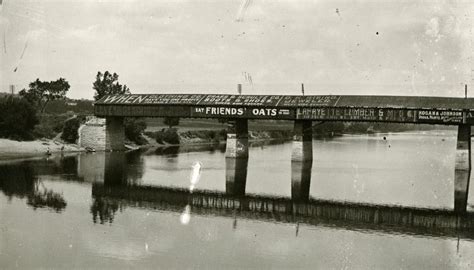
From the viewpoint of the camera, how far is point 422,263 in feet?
56.1

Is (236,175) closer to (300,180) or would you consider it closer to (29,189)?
(300,180)

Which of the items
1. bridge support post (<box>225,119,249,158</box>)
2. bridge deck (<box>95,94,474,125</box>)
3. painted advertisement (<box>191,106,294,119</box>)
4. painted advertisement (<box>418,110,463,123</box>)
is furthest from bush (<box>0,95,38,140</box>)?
painted advertisement (<box>418,110,463,123</box>)

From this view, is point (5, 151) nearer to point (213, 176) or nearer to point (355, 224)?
point (213, 176)

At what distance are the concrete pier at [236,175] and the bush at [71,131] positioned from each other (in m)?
20.2

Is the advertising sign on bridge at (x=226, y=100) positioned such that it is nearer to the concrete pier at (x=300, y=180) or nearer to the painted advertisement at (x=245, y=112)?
the painted advertisement at (x=245, y=112)

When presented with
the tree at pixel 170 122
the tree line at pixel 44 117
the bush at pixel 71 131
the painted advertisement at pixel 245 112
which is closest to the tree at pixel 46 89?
the tree line at pixel 44 117

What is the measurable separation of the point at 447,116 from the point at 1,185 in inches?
Result: 1245

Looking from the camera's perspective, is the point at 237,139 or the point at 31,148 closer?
the point at 237,139

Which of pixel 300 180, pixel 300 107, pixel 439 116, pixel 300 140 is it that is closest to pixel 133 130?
pixel 300 140

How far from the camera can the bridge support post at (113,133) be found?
57.8 metres

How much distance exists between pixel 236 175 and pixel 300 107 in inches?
420

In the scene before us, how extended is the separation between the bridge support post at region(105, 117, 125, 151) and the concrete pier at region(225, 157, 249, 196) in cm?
1451

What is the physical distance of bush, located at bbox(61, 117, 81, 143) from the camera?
61.5 metres

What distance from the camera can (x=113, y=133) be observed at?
58656 mm
